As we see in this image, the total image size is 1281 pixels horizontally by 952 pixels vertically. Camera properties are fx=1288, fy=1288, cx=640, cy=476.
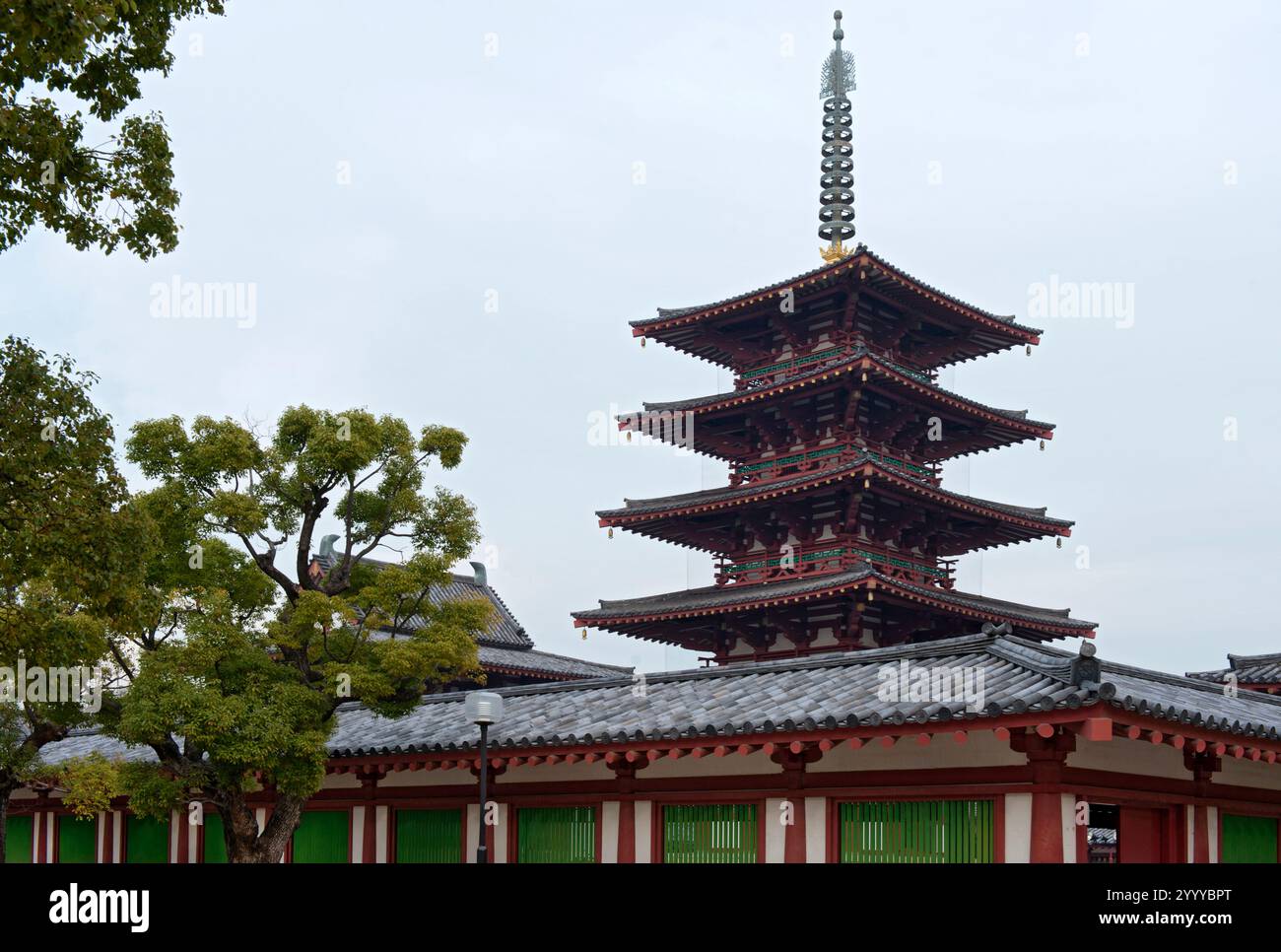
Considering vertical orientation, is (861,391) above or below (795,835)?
above

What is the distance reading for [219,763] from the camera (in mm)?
18938

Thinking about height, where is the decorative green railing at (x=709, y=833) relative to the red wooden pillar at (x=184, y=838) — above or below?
above

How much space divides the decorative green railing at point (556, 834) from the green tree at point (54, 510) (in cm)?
828

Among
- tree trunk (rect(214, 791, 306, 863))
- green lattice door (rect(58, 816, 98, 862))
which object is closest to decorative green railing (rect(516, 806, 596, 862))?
tree trunk (rect(214, 791, 306, 863))

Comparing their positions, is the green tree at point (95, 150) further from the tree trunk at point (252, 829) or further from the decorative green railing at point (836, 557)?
the decorative green railing at point (836, 557)

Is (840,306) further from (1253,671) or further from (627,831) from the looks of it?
(627,831)

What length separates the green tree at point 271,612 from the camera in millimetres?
18547

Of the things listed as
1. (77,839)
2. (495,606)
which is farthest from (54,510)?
(495,606)

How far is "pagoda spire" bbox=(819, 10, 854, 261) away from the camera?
36.1 meters

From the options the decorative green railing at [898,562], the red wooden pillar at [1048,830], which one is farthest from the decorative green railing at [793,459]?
the red wooden pillar at [1048,830]

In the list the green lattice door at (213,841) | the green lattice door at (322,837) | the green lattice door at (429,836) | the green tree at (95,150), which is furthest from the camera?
the green lattice door at (213,841)

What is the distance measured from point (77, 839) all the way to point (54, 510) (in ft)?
59.1

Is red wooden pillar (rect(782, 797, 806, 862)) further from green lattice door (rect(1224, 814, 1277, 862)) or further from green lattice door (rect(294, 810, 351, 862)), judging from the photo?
green lattice door (rect(294, 810, 351, 862))

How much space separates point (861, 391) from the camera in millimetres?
30047
